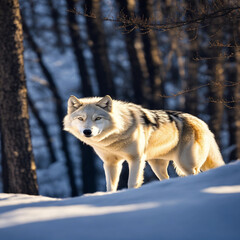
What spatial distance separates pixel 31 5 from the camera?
1388 cm

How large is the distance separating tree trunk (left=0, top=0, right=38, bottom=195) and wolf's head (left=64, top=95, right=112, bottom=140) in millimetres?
1563

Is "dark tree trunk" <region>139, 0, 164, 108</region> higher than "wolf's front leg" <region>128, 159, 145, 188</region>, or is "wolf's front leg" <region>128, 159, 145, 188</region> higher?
"dark tree trunk" <region>139, 0, 164, 108</region>

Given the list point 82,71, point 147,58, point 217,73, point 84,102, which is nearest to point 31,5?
point 82,71

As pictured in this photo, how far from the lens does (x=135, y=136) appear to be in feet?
18.9

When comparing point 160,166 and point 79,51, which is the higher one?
point 79,51

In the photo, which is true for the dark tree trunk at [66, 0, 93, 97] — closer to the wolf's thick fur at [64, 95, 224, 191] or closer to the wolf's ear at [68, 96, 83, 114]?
the wolf's thick fur at [64, 95, 224, 191]

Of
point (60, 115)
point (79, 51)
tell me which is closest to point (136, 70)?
point (79, 51)

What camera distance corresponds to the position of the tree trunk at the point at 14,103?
6.98 meters

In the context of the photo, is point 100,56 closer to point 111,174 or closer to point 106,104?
point 106,104

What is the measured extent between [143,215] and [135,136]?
10.3 ft

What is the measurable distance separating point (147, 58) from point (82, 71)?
2.76m

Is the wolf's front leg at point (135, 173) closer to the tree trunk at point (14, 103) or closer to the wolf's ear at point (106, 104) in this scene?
the wolf's ear at point (106, 104)

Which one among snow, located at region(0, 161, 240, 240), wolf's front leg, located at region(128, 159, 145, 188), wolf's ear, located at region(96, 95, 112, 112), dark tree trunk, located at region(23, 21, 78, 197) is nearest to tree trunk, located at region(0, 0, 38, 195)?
wolf's ear, located at region(96, 95, 112, 112)

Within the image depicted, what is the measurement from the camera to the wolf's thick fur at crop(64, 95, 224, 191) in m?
5.67
